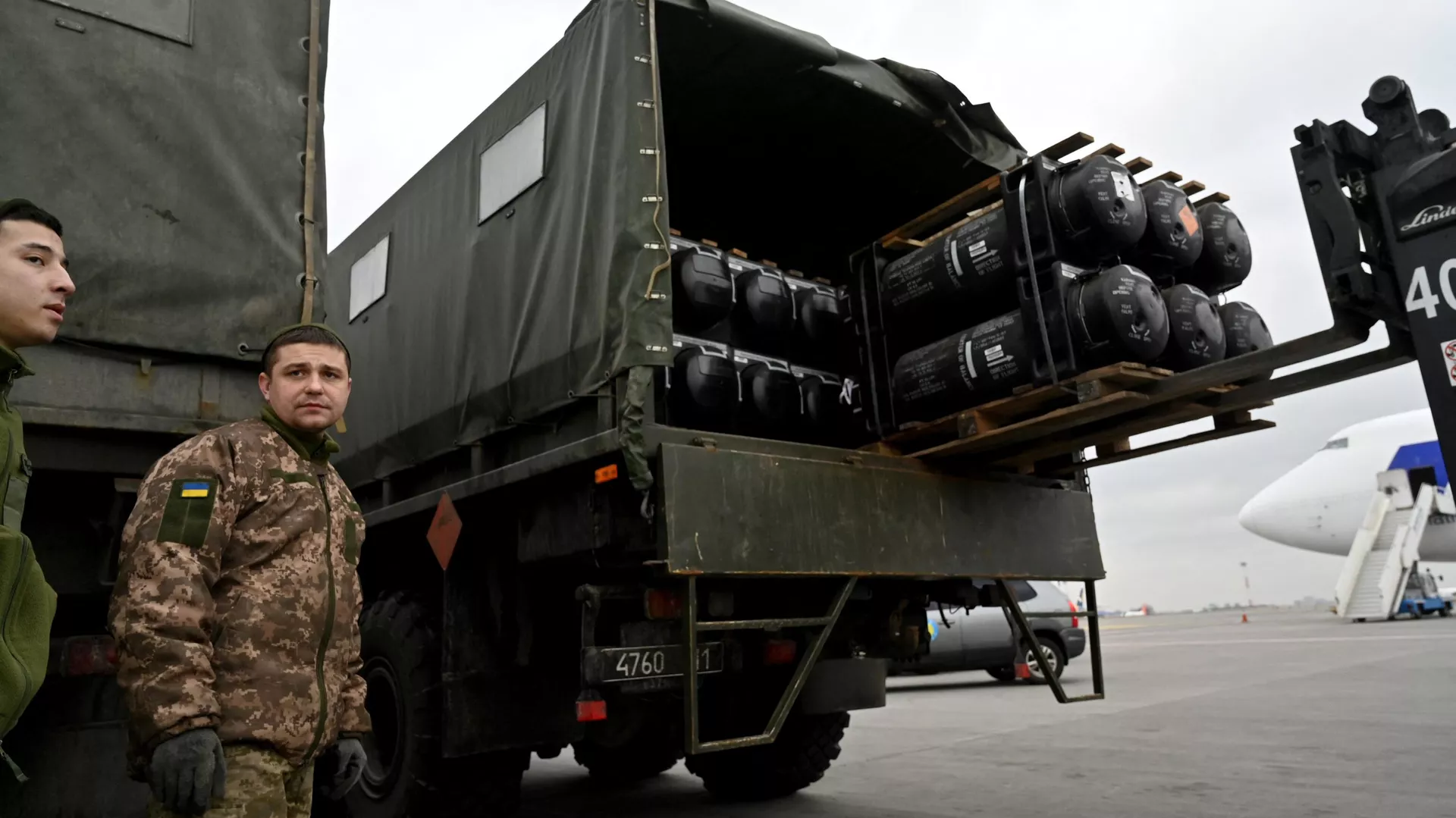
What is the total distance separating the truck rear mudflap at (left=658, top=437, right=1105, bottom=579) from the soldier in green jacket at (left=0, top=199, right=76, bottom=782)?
187 centimetres

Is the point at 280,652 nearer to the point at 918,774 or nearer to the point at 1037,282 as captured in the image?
the point at 1037,282

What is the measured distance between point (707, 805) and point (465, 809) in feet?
5.86

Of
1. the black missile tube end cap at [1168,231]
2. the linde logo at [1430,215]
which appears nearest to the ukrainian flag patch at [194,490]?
the linde logo at [1430,215]

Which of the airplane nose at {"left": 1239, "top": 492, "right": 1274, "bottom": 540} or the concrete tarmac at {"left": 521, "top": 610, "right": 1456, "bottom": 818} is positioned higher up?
the airplane nose at {"left": 1239, "top": 492, "right": 1274, "bottom": 540}

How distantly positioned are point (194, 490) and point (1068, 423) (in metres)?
3.17

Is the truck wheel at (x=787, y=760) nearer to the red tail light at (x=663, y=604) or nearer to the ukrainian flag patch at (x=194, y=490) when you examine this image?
the red tail light at (x=663, y=604)

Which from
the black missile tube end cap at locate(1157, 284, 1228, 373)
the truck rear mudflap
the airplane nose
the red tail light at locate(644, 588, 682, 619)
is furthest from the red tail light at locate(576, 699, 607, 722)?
the airplane nose

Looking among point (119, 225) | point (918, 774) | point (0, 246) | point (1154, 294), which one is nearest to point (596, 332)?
point (119, 225)

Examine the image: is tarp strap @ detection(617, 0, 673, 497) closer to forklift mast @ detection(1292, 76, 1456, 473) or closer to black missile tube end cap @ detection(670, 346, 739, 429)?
black missile tube end cap @ detection(670, 346, 739, 429)

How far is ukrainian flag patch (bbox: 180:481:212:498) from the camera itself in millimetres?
2293

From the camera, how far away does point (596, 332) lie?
12.5 feet

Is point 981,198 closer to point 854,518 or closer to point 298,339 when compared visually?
point 854,518

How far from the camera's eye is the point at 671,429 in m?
3.53

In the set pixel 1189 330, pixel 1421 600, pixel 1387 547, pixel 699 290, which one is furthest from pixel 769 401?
pixel 1421 600
